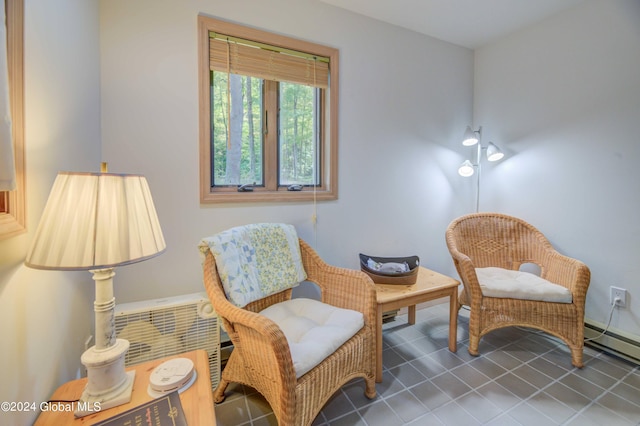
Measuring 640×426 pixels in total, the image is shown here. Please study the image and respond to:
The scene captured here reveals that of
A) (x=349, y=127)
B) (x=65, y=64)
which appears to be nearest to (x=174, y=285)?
(x=65, y=64)

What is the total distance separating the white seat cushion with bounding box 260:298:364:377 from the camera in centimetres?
125

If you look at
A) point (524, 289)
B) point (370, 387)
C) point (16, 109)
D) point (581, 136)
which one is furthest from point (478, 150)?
point (16, 109)

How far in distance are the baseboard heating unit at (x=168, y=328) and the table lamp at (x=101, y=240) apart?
0.57 m

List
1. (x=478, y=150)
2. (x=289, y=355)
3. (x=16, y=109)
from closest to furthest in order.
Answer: (x=16, y=109) → (x=289, y=355) → (x=478, y=150)

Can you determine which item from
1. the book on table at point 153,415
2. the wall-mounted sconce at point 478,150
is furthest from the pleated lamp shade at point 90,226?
the wall-mounted sconce at point 478,150

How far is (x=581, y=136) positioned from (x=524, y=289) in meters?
1.27

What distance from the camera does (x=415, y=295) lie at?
184 centimetres

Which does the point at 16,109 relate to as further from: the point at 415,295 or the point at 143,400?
the point at 415,295

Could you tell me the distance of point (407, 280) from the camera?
1.95 m

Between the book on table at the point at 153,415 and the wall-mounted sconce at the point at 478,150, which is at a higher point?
the wall-mounted sconce at the point at 478,150

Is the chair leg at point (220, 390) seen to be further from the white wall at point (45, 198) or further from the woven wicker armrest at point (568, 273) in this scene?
the woven wicker armrest at point (568, 273)

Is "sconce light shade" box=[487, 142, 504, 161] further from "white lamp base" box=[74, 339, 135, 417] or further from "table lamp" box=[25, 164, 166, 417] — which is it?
"white lamp base" box=[74, 339, 135, 417]

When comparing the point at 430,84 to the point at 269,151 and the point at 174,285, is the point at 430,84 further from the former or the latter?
the point at 174,285

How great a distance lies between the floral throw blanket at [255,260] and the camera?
4.97 ft
